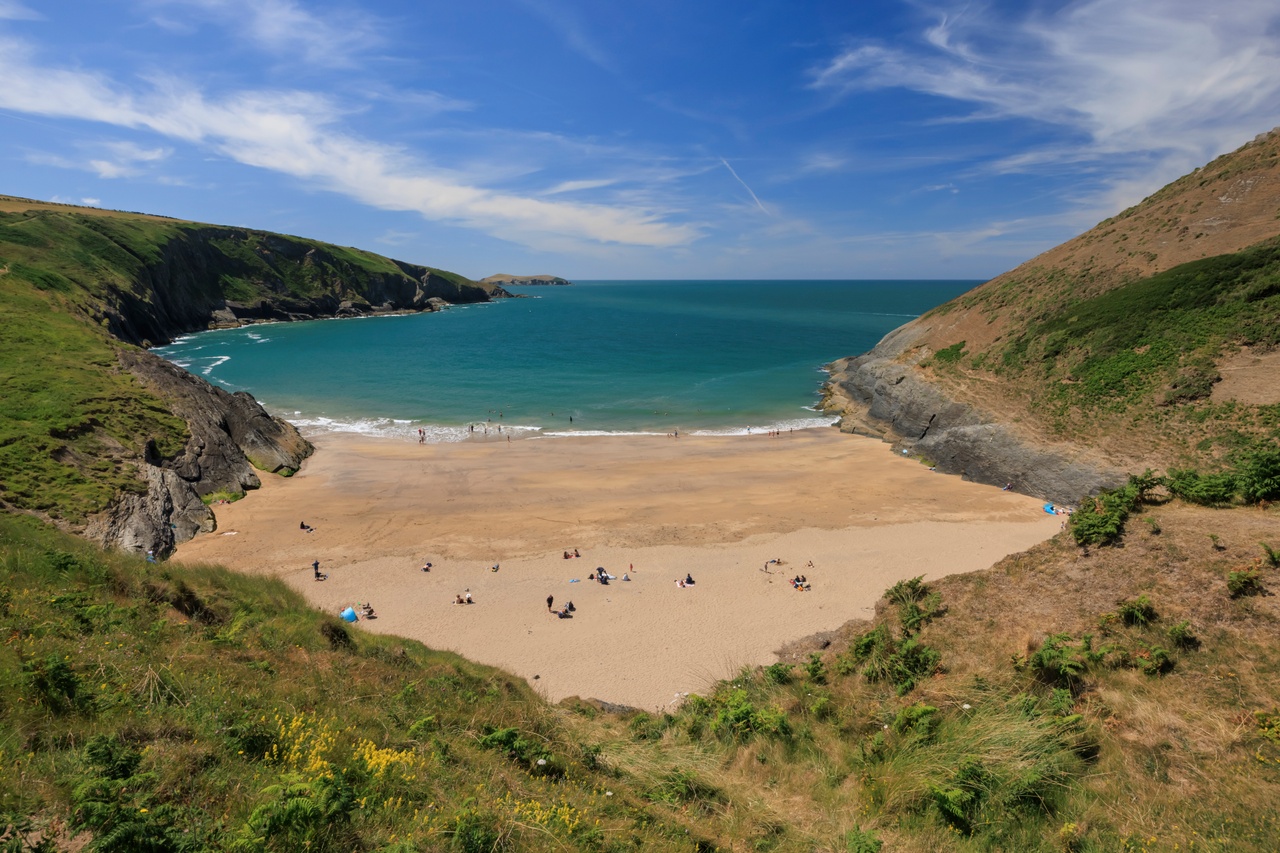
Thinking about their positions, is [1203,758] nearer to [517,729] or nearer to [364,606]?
[517,729]

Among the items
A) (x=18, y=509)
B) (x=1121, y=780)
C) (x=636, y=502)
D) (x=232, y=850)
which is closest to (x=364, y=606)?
(x=18, y=509)

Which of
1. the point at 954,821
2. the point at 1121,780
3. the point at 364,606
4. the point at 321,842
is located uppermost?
the point at 321,842

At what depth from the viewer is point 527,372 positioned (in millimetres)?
73875

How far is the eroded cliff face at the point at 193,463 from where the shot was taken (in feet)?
78.0

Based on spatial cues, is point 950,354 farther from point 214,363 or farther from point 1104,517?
point 214,363

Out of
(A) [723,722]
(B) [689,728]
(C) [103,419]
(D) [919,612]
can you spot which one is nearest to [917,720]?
(D) [919,612]

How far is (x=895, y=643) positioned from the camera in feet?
40.8

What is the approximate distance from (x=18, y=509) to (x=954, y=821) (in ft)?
103

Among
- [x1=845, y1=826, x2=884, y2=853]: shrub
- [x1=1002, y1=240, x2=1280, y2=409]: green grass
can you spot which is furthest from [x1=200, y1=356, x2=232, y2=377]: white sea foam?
[x1=1002, y1=240, x2=1280, y2=409]: green grass

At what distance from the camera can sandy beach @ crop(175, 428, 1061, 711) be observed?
63.6 feet

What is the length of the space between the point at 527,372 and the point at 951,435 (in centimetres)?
5152

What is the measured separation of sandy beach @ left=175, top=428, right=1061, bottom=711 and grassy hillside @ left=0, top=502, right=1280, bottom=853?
19.3 ft

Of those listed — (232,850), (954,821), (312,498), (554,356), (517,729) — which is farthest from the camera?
(554,356)

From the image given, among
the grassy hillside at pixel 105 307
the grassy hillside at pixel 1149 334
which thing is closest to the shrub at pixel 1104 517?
the grassy hillside at pixel 1149 334
